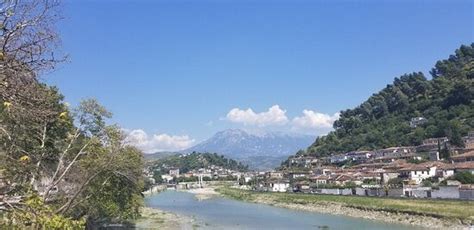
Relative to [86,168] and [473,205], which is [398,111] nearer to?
[473,205]

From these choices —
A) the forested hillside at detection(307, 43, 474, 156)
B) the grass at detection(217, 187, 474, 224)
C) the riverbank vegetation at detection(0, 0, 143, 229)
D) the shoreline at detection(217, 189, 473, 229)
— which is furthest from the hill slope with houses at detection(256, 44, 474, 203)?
the riverbank vegetation at detection(0, 0, 143, 229)

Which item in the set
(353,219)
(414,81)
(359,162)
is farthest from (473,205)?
(414,81)

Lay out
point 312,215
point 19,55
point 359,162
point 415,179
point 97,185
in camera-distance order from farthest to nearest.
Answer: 1. point 359,162
2. point 415,179
3. point 312,215
4. point 97,185
5. point 19,55

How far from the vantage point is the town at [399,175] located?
64562mm

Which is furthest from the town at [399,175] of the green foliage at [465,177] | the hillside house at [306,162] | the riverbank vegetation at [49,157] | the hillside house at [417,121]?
the riverbank vegetation at [49,157]

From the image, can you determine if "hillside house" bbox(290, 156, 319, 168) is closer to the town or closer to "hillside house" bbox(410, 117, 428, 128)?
the town

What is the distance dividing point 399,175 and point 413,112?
5984cm

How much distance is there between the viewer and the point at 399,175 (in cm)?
8175

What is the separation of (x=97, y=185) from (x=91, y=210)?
2745 millimetres

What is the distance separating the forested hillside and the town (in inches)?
210

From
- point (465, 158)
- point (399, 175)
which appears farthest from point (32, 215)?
point (399, 175)

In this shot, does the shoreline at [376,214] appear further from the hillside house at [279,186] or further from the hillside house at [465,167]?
the hillside house at [279,186]

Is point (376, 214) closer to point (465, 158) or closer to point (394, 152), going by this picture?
point (465, 158)

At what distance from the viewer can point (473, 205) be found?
158 ft
